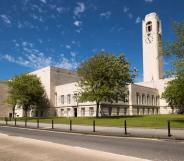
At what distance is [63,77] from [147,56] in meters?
40.4

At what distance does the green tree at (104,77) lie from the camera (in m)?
50.9

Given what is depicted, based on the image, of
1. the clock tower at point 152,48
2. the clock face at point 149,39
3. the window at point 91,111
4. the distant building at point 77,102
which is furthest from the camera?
the clock face at point 149,39

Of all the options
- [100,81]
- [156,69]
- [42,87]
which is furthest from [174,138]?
[156,69]

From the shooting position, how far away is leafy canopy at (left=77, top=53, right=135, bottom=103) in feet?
167

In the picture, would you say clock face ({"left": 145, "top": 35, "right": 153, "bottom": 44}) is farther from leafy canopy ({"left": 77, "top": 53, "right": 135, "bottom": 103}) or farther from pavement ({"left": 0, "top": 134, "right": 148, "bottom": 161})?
pavement ({"left": 0, "top": 134, "right": 148, "bottom": 161})

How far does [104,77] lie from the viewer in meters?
52.2

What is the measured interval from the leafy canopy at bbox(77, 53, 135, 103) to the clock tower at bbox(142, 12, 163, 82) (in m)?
57.2

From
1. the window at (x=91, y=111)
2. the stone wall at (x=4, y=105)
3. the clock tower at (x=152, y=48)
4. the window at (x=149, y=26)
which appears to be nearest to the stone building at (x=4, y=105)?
the stone wall at (x=4, y=105)

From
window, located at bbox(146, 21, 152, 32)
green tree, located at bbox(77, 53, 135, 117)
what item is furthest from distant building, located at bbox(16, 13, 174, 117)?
window, located at bbox(146, 21, 152, 32)

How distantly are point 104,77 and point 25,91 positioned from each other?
2744cm

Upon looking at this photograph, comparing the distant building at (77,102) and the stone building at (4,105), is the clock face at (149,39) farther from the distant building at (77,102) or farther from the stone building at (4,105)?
the stone building at (4,105)

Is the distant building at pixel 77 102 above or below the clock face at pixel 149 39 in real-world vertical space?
below

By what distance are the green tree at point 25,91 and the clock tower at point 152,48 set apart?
46667 mm

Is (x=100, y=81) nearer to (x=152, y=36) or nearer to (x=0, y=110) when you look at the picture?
(x=0, y=110)
